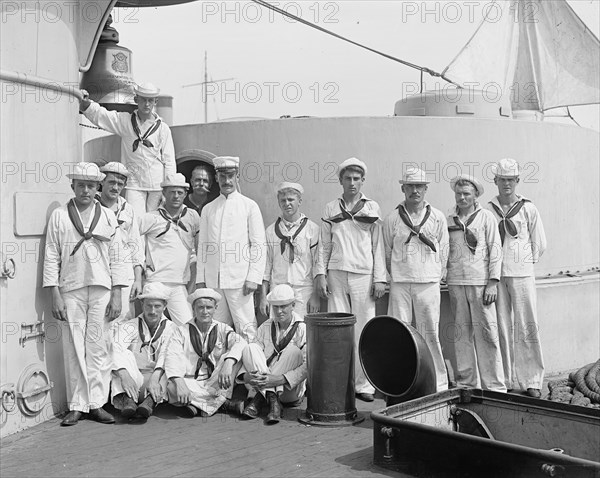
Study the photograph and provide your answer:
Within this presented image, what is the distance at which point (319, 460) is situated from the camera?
512 cm

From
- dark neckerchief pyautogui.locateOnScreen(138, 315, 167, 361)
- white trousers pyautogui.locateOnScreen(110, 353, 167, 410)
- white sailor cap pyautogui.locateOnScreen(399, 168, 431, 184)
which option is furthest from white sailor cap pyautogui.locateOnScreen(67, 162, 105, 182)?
white sailor cap pyautogui.locateOnScreen(399, 168, 431, 184)

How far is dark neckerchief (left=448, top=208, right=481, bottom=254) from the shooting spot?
22.3ft

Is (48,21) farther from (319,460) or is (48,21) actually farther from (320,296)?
(319,460)

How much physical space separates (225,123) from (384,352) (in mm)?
3494

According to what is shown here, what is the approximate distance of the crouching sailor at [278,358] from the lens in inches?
240

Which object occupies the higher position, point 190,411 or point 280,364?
point 280,364

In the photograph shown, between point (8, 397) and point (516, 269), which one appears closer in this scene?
point (8, 397)

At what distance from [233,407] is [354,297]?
1.45 meters

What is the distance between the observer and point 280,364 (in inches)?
249

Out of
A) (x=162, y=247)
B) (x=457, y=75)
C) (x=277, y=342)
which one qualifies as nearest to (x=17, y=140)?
(x=162, y=247)

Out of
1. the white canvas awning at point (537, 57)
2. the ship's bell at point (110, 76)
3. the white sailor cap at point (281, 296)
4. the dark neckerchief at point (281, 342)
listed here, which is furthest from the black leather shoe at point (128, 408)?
the white canvas awning at point (537, 57)

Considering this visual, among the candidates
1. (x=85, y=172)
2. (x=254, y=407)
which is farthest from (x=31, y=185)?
(x=254, y=407)

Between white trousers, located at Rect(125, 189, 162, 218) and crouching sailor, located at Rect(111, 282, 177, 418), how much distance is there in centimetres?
135

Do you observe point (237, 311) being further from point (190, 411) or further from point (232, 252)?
point (190, 411)
